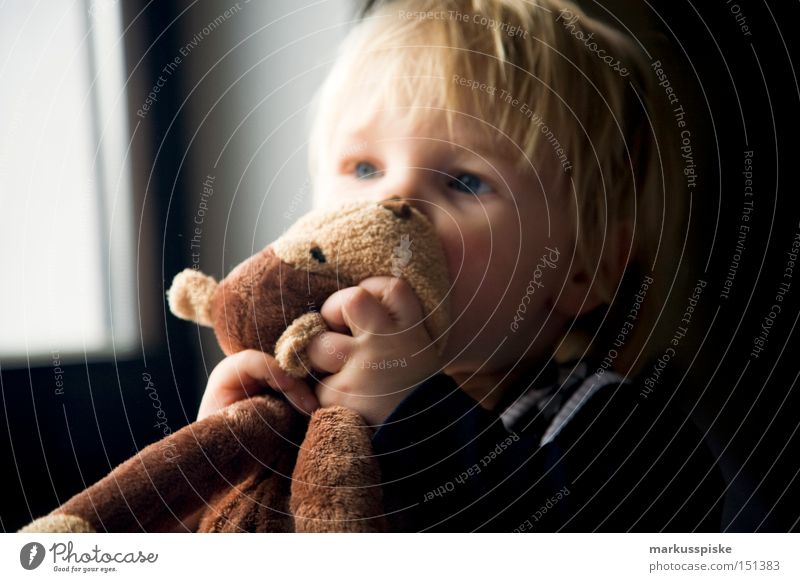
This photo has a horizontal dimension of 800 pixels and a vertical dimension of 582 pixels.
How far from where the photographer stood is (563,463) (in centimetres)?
48

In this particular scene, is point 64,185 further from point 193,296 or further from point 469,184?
point 469,184

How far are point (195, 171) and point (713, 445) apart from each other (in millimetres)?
381

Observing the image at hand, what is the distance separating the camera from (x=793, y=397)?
0.49 metres

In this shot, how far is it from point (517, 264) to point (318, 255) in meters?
0.13

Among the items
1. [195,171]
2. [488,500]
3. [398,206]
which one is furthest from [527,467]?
[195,171]

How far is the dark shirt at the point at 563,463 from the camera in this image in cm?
47

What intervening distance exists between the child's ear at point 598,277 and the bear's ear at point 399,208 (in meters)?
0.12

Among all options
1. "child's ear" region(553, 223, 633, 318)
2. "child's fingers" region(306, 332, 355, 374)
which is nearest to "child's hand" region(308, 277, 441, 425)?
"child's fingers" region(306, 332, 355, 374)

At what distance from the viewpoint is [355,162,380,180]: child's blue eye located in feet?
1.51

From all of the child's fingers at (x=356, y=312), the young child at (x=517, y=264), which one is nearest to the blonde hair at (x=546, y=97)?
the young child at (x=517, y=264)

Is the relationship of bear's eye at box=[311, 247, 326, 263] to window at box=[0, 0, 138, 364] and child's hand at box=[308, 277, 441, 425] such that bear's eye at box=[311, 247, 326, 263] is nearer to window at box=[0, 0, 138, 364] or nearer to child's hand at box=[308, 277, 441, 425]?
child's hand at box=[308, 277, 441, 425]
